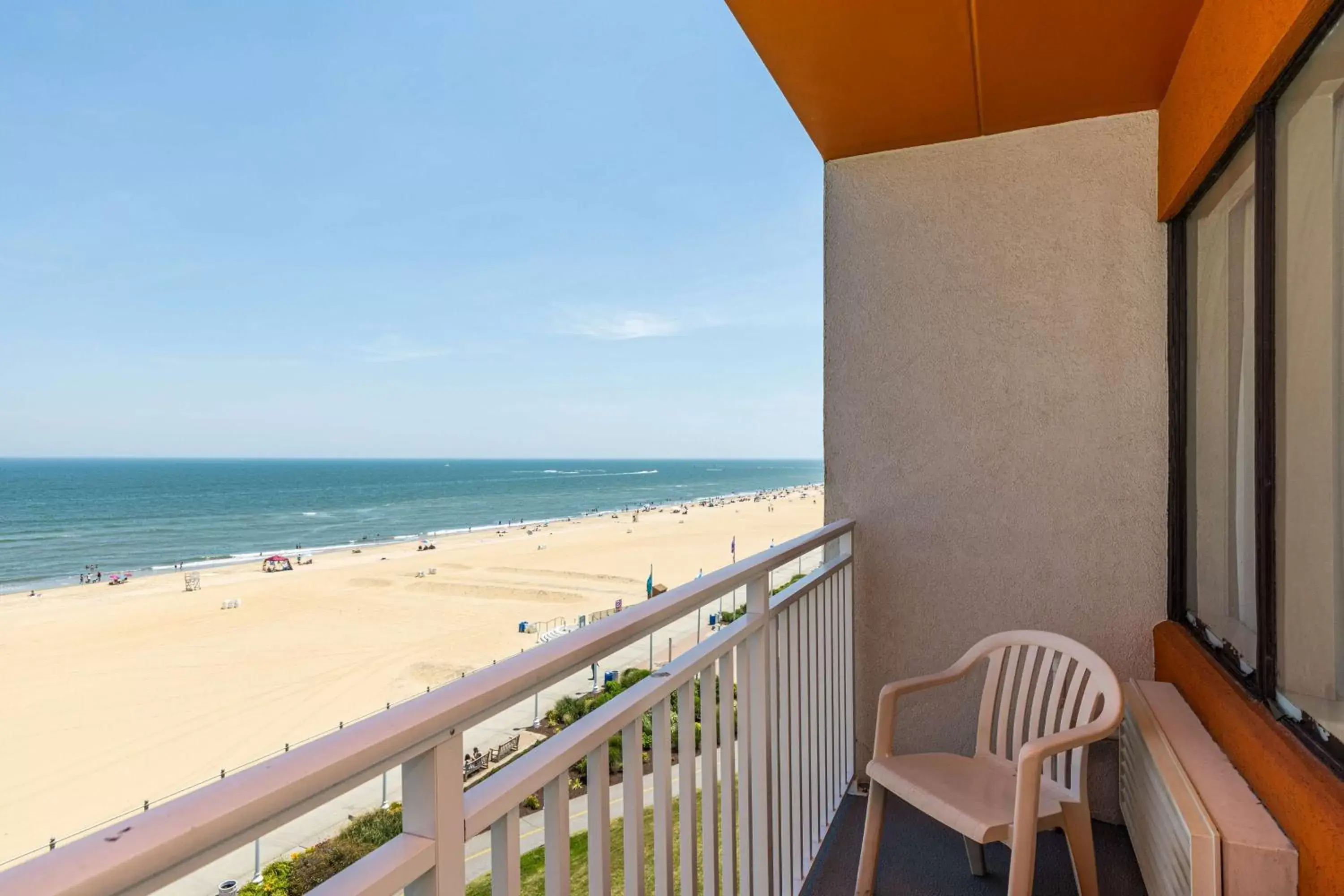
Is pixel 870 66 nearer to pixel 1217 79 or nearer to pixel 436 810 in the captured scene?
pixel 1217 79

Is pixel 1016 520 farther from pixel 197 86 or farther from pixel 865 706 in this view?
pixel 197 86

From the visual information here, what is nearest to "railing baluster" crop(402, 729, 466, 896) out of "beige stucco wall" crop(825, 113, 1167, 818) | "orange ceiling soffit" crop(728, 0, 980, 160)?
"orange ceiling soffit" crop(728, 0, 980, 160)

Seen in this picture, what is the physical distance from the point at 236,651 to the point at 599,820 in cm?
1534

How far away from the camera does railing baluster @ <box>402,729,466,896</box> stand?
0.64m

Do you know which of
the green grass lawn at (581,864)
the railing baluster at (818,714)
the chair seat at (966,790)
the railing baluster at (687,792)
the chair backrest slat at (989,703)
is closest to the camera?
the railing baluster at (687,792)

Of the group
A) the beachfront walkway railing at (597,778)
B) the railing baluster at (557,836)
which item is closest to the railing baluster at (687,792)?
the beachfront walkway railing at (597,778)

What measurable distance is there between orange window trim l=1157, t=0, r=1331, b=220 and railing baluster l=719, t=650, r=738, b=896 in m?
1.51

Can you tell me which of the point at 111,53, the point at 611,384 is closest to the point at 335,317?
the point at 611,384

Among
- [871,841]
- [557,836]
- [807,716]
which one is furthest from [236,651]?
[557,836]

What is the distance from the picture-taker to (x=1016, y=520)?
244 cm

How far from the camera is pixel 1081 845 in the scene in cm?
164

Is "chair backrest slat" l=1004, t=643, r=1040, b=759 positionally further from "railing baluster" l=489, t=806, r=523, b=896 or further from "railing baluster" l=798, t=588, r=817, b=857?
"railing baluster" l=489, t=806, r=523, b=896

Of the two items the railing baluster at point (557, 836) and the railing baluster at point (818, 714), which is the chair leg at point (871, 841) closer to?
the railing baluster at point (818, 714)

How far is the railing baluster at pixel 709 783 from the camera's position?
4.42 feet
